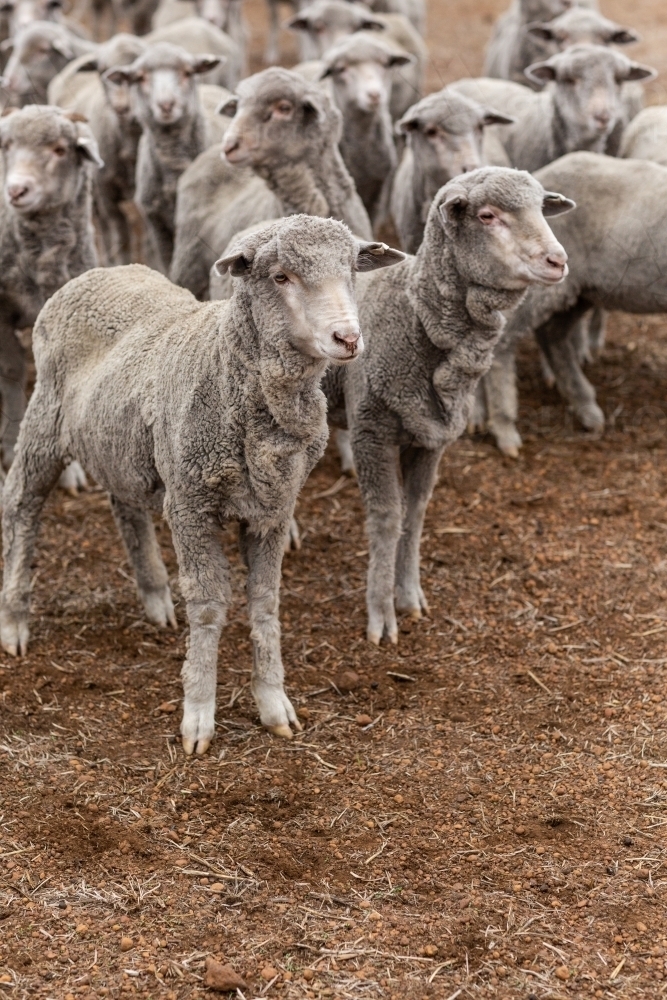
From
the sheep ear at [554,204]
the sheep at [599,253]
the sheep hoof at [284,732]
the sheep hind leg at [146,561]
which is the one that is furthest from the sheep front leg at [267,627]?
the sheep at [599,253]

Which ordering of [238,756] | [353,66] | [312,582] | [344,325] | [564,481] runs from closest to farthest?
[344,325]
[238,756]
[312,582]
[564,481]
[353,66]

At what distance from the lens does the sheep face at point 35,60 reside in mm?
9227

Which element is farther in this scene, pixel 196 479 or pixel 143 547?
pixel 143 547

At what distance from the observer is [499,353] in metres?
6.64

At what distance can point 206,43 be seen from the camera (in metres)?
9.73

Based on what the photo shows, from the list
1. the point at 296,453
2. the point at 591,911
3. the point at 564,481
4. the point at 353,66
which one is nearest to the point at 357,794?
the point at 591,911

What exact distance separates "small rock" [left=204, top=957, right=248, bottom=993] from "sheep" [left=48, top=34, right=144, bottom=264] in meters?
5.62

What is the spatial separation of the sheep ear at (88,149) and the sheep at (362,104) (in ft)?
6.80

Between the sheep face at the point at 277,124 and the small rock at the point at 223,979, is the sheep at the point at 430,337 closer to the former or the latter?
the sheep face at the point at 277,124

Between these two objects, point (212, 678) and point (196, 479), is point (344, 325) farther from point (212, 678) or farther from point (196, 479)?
point (212, 678)

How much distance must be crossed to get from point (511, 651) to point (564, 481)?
1640mm

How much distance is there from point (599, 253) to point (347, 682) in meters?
2.90

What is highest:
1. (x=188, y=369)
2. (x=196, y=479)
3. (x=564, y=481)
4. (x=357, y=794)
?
(x=188, y=369)

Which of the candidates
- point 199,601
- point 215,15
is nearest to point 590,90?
point 199,601
